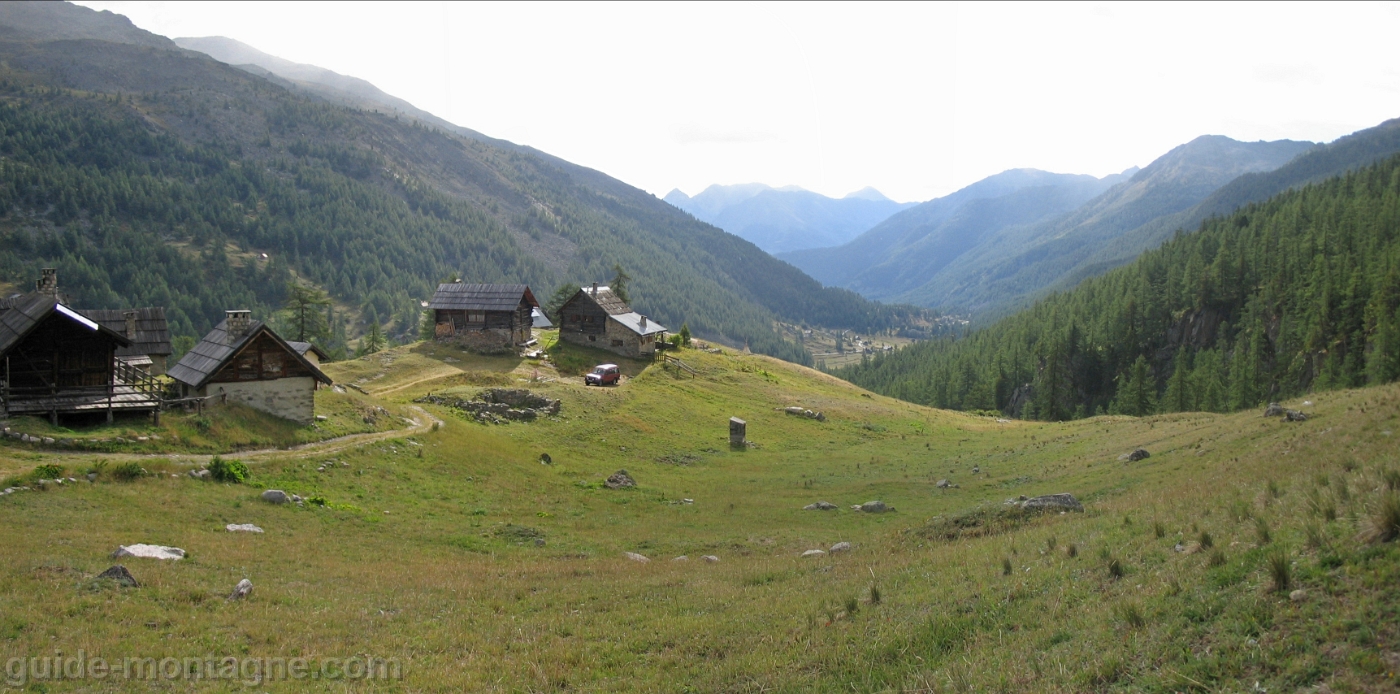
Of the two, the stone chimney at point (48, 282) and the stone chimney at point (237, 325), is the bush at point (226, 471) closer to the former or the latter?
the stone chimney at point (237, 325)

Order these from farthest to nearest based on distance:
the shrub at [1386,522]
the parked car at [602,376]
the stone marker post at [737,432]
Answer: the parked car at [602,376] → the stone marker post at [737,432] → the shrub at [1386,522]

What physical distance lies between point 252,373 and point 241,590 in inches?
854

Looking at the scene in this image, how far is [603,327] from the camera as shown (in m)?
75.1

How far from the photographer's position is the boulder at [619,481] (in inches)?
1384

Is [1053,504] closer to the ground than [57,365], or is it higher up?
closer to the ground

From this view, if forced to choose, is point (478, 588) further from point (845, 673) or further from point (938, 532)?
point (938, 532)

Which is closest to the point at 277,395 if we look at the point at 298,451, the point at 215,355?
the point at 215,355

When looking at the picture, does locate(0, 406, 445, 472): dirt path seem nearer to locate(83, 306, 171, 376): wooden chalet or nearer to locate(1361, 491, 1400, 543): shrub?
locate(83, 306, 171, 376): wooden chalet

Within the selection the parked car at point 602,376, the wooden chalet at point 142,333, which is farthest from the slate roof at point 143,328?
the parked car at point 602,376

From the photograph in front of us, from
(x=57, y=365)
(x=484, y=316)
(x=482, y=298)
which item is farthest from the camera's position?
(x=482, y=298)

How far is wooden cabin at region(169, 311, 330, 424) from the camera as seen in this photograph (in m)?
32.4

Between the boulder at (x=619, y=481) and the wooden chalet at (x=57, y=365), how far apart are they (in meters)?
20.2


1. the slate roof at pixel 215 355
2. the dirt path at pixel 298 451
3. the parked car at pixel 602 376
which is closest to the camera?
the dirt path at pixel 298 451

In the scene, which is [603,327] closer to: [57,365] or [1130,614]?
[57,365]
